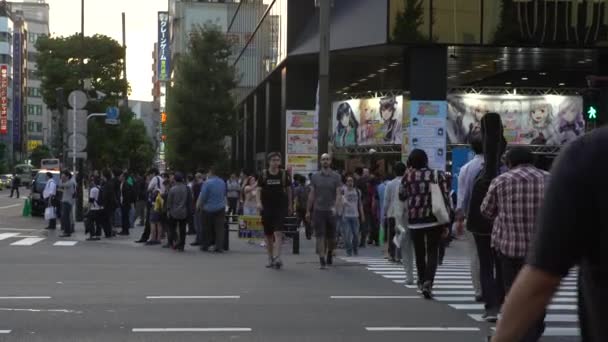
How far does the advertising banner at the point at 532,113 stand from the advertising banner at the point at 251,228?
49.4ft

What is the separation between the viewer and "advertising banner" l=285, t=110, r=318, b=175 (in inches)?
1372

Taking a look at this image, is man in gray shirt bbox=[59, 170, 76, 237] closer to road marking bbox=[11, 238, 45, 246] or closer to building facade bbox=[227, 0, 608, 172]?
road marking bbox=[11, 238, 45, 246]

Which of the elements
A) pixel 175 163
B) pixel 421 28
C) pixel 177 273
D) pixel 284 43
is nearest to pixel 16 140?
pixel 175 163

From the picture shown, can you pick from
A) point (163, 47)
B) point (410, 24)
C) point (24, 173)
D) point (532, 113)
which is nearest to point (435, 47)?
point (410, 24)

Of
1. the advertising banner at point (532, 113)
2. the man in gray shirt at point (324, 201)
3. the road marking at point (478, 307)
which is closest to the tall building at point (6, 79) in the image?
the advertising banner at point (532, 113)

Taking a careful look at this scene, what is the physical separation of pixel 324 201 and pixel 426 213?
458 cm

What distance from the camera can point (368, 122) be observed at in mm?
38156

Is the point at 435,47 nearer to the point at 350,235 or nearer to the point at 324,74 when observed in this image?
the point at 324,74

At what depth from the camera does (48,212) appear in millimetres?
28266

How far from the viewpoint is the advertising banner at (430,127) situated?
31.7 m

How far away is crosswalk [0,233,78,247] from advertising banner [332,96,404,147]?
14656 millimetres

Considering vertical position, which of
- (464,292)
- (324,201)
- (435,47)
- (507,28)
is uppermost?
(507,28)

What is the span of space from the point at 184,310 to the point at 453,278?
5.94m

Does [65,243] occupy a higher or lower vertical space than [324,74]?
lower
